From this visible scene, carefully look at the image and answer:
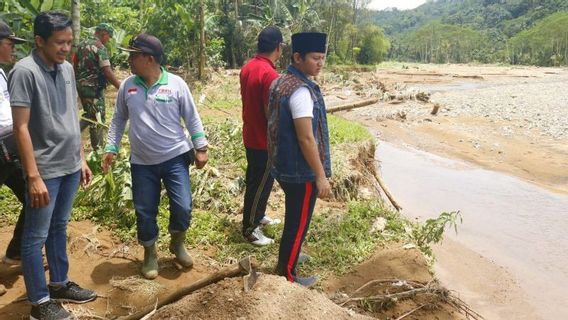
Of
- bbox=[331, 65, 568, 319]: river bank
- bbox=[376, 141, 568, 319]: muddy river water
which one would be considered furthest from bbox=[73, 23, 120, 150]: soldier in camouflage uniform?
bbox=[376, 141, 568, 319]: muddy river water

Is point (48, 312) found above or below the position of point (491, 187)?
above

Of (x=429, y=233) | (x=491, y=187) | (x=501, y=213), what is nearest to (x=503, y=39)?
(x=491, y=187)

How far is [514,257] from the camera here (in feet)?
21.2

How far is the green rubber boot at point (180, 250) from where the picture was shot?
12.6ft

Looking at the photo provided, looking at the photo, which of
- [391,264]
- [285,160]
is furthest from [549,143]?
[285,160]

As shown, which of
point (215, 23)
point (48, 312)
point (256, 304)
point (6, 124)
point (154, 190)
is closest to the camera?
point (256, 304)

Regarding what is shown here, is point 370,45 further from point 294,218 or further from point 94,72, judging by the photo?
point 294,218

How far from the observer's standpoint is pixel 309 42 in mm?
3164

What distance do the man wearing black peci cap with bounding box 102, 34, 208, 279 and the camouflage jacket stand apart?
267 centimetres

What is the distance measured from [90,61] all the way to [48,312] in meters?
3.90

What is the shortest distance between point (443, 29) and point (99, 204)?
97657 mm

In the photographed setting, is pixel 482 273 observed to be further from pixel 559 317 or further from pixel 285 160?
pixel 285 160

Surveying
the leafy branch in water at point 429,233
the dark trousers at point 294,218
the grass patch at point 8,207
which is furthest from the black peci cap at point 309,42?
the grass patch at point 8,207

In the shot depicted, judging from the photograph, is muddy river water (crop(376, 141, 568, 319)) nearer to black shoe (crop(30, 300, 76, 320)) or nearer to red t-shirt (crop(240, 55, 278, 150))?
red t-shirt (crop(240, 55, 278, 150))
